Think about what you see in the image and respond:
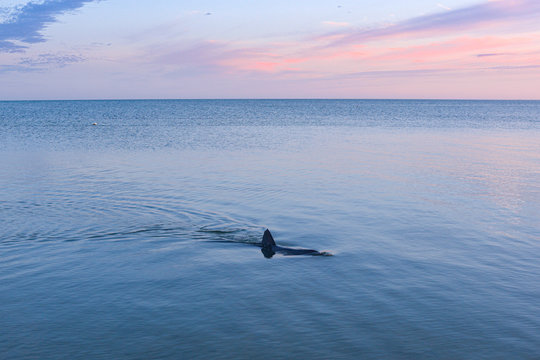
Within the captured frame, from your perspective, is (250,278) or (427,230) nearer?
(250,278)

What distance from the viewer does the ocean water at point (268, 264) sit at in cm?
1026

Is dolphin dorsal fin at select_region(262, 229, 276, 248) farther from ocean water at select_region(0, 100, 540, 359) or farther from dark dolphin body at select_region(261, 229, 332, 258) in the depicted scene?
ocean water at select_region(0, 100, 540, 359)

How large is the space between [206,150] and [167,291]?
32.9m

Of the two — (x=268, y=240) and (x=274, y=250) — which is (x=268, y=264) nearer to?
(x=274, y=250)

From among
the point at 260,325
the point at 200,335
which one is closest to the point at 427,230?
the point at 260,325

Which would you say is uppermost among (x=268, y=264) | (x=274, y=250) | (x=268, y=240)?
(x=268, y=240)

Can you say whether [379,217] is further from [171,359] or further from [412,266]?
[171,359]

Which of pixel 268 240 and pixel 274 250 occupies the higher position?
pixel 268 240

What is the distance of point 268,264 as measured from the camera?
597 inches

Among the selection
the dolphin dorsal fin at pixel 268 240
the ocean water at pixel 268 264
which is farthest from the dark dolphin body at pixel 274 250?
the ocean water at pixel 268 264

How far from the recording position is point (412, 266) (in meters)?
14.9

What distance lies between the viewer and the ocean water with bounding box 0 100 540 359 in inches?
404

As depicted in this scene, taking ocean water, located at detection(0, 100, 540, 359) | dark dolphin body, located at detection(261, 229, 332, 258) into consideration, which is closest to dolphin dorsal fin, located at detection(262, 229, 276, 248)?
dark dolphin body, located at detection(261, 229, 332, 258)

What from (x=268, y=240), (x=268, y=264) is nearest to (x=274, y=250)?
(x=268, y=240)
